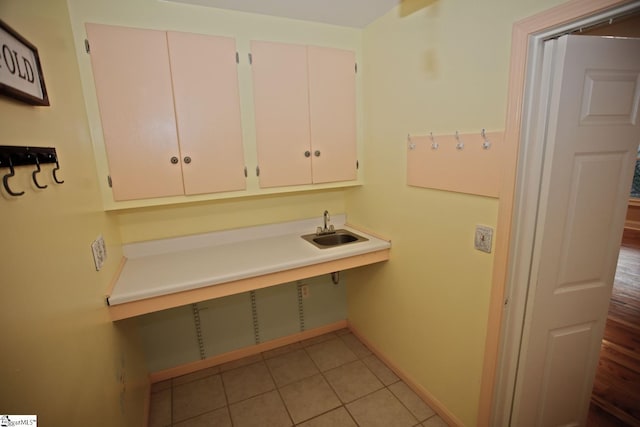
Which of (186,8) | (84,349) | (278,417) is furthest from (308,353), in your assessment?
(186,8)

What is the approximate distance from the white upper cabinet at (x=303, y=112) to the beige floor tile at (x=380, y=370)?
56.4 inches

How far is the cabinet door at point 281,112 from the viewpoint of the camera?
187 centimetres

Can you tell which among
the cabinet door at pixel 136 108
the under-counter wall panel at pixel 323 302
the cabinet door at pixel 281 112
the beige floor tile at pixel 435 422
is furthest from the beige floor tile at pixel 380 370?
the cabinet door at pixel 136 108

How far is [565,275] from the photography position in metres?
1.32

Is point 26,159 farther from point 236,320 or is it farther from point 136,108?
point 236,320

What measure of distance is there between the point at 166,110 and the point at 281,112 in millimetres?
677

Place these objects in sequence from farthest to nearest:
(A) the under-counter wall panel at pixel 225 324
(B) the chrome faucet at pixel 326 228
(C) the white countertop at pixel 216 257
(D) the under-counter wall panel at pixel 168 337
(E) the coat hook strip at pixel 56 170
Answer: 1. (B) the chrome faucet at pixel 326 228
2. (A) the under-counter wall panel at pixel 225 324
3. (D) the under-counter wall panel at pixel 168 337
4. (C) the white countertop at pixel 216 257
5. (E) the coat hook strip at pixel 56 170

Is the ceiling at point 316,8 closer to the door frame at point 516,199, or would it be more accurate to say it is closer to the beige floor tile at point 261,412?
the door frame at point 516,199

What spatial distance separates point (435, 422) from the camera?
179cm

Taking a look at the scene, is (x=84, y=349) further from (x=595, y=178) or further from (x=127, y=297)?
(x=595, y=178)

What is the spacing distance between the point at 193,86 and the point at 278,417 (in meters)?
2.06

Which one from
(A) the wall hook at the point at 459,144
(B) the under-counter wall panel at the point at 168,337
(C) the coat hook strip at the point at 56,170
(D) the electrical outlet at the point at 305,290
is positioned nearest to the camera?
(C) the coat hook strip at the point at 56,170

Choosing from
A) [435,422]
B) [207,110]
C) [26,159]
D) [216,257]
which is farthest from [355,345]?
[26,159]

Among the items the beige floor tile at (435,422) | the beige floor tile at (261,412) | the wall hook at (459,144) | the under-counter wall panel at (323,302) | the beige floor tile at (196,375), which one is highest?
the wall hook at (459,144)
